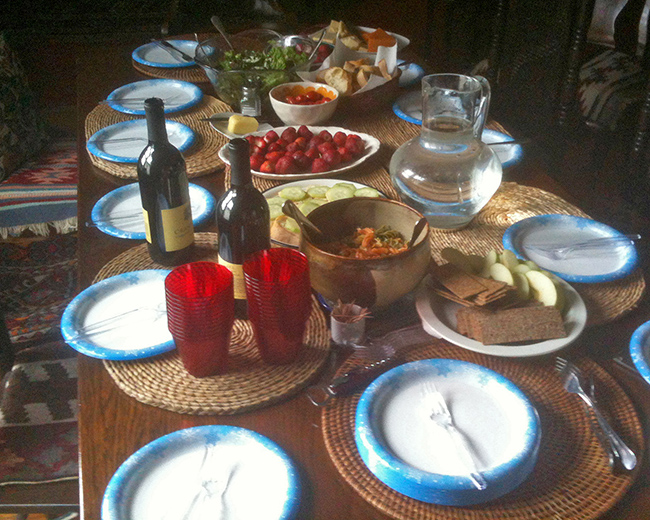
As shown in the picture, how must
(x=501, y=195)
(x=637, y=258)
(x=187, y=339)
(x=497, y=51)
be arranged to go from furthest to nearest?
(x=497, y=51), (x=501, y=195), (x=637, y=258), (x=187, y=339)

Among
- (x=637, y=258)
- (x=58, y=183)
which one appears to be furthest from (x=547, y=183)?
(x=58, y=183)

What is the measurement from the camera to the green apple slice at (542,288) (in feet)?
2.81

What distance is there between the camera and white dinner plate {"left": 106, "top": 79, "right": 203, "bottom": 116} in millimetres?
1640

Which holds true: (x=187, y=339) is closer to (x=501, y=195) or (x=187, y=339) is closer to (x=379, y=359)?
(x=379, y=359)

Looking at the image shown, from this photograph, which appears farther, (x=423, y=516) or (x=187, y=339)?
(x=187, y=339)

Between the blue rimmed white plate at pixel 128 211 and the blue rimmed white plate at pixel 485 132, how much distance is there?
67 centimetres

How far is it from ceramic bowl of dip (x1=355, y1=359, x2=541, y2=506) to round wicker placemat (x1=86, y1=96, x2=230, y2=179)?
77cm

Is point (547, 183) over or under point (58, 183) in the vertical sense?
over

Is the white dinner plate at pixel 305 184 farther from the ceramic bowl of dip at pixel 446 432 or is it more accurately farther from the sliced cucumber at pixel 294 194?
the ceramic bowl of dip at pixel 446 432

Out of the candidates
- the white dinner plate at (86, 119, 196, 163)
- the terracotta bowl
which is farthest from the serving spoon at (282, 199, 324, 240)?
the white dinner plate at (86, 119, 196, 163)

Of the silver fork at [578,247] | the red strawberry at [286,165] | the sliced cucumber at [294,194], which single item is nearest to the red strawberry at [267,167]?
the red strawberry at [286,165]

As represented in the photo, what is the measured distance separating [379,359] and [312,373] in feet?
0.31

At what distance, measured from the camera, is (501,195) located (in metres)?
1.27

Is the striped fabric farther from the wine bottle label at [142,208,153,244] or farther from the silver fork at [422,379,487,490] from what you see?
the silver fork at [422,379,487,490]
